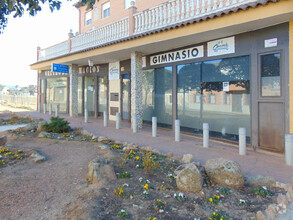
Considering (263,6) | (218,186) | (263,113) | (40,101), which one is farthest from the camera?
(40,101)

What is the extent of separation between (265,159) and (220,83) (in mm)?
3044

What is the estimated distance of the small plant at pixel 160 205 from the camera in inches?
123

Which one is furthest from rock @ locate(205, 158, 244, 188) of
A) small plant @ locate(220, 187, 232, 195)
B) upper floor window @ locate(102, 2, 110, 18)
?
upper floor window @ locate(102, 2, 110, 18)

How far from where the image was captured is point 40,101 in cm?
1997

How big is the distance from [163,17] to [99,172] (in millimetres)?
6572

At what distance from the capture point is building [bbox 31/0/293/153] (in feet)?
20.6

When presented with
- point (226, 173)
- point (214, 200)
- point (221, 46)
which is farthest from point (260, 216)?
point (221, 46)

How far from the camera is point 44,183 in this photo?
421 centimetres

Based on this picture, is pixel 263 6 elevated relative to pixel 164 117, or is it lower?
elevated

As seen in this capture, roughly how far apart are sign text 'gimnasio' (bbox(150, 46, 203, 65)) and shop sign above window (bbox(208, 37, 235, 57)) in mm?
442

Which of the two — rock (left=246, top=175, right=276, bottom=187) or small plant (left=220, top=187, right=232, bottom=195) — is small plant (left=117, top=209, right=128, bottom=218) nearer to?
small plant (left=220, top=187, right=232, bottom=195)

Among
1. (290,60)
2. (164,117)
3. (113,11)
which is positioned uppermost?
(113,11)

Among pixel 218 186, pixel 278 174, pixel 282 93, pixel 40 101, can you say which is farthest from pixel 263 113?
pixel 40 101

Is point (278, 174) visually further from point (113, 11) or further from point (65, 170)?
point (113, 11)
